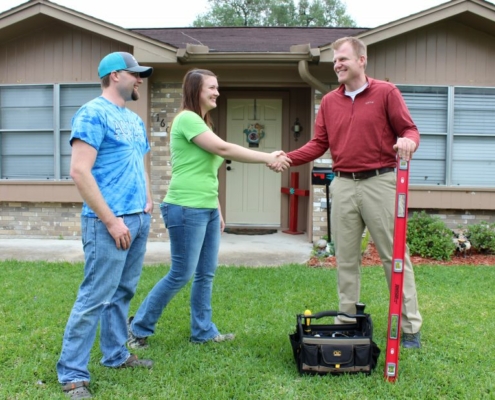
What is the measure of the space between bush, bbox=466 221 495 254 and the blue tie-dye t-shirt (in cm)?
560

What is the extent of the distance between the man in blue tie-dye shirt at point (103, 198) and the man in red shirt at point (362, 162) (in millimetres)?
1293

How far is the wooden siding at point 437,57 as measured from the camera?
7770 mm

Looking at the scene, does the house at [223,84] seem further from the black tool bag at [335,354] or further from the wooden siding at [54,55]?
the black tool bag at [335,354]

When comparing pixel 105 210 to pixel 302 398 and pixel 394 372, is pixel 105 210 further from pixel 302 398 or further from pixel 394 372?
pixel 394 372

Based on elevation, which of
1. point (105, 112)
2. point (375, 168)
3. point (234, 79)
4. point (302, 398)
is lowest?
point (302, 398)

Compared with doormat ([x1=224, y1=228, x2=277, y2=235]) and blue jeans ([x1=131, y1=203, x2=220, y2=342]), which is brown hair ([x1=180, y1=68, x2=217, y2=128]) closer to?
blue jeans ([x1=131, y1=203, x2=220, y2=342])

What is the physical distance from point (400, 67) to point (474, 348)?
5.15 metres

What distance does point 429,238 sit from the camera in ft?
22.8

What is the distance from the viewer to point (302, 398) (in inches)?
113

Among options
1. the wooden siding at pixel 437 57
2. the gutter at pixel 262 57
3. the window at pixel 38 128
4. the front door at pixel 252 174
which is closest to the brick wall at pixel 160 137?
the gutter at pixel 262 57

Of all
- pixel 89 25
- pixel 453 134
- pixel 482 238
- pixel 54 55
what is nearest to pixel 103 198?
pixel 89 25

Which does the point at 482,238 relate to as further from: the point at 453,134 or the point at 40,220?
the point at 40,220

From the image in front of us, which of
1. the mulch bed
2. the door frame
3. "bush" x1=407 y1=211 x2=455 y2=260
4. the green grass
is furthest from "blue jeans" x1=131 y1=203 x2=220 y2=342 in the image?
the door frame

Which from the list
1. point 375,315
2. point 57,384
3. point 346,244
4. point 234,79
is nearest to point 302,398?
point 346,244
